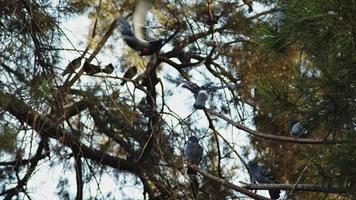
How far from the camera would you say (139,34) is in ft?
10.1

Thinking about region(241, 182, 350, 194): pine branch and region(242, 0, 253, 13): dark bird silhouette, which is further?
region(242, 0, 253, 13): dark bird silhouette

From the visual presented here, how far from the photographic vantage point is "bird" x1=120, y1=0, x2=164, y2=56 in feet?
9.63

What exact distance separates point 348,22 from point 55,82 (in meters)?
1.06

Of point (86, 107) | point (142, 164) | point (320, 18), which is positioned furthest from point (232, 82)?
point (320, 18)

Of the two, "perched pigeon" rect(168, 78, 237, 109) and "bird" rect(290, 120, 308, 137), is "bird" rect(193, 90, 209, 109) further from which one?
"bird" rect(290, 120, 308, 137)

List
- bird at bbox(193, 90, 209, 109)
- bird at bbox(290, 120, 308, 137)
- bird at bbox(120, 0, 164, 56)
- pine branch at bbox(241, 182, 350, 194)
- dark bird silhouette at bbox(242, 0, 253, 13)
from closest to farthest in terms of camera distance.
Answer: pine branch at bbox(241, 182, 350, 194) < bird at bbox(290, 120, 308, 137) < bird at bbox(193, 90, 209, 109) < bird at bbox(120, 0, 164, 56) < dark bird silhouette at bbox(242, 0, 253, 13)

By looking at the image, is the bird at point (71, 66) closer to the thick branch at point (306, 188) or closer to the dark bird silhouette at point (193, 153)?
the dark bird silhouette at point (193, 153)

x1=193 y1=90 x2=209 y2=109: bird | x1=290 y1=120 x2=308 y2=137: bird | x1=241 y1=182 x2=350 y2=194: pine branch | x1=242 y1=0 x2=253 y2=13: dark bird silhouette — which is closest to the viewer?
x1=241 y1=182 x2=350 y2=194: pine branch

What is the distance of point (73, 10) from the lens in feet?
9.50

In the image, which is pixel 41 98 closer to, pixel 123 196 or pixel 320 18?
pixel 320 18

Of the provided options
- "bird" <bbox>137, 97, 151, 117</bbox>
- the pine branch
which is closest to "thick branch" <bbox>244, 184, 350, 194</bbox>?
the pine branch

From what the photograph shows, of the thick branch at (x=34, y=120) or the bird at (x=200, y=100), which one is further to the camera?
the bird at (x=200, y=100)

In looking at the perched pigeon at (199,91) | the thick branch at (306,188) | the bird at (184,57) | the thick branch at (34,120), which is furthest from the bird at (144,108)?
the thick branch at (306,188)

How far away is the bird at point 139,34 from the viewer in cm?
294
